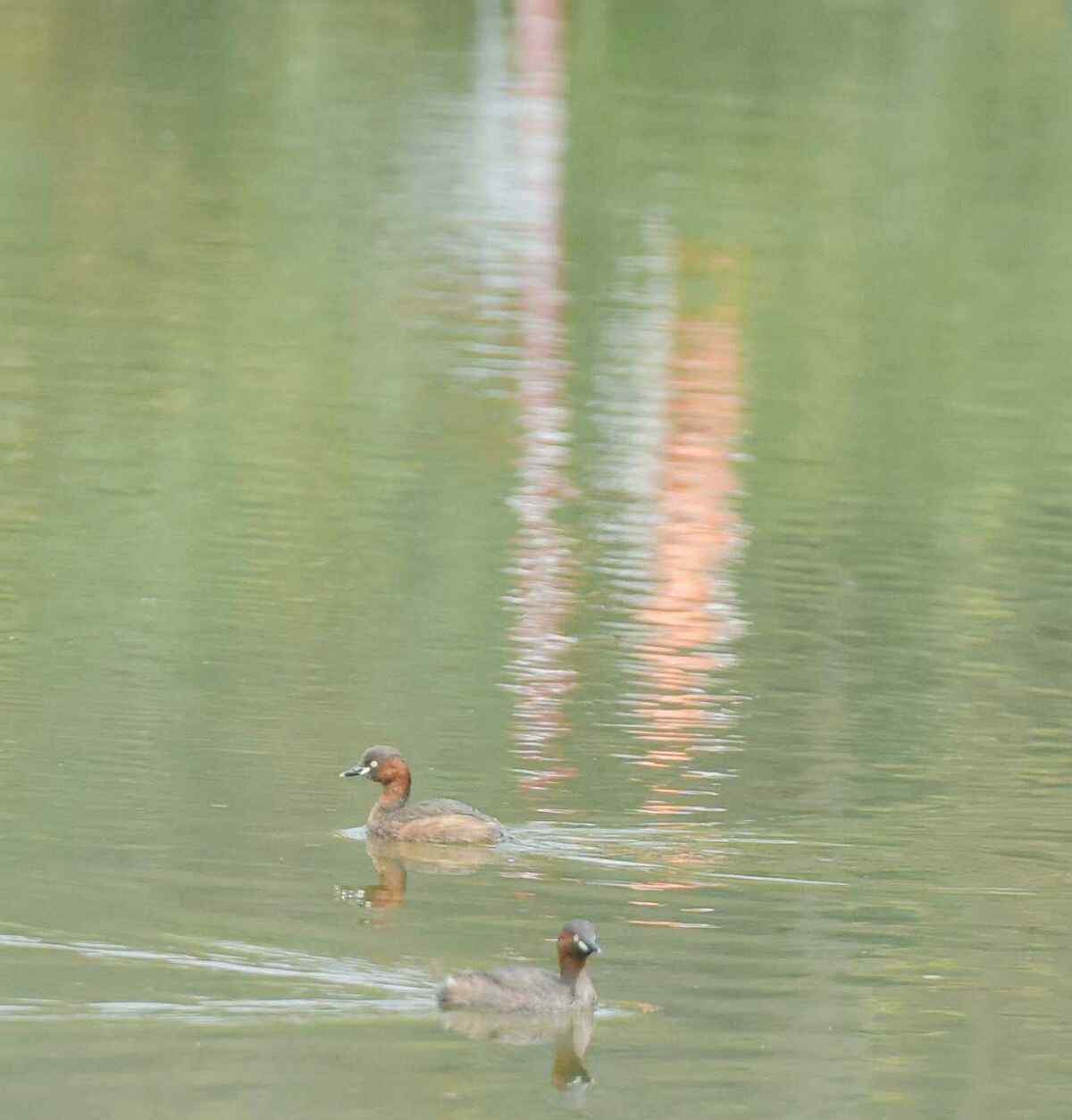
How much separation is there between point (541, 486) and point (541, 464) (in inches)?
27.2

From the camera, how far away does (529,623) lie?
17.0 metres

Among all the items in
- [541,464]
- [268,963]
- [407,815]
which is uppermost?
[268,963]

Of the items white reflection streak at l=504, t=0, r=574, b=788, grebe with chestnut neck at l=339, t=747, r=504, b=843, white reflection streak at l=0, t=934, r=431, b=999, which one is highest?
white reflection streak at l=0, t=934, r=431, b=999

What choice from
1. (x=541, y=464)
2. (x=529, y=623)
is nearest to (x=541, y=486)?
(x=541, y=464)

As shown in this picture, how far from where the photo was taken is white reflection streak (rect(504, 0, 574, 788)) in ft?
51.2

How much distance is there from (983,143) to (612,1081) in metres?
34.8

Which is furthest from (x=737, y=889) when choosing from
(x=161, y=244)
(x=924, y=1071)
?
(x=161, y=244)

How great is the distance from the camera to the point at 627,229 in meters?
33.8

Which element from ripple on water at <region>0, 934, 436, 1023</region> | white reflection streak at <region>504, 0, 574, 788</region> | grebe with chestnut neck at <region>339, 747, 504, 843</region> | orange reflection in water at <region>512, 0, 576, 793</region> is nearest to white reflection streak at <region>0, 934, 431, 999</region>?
ripple on water at <region>0, 934, 436, 1023</region>

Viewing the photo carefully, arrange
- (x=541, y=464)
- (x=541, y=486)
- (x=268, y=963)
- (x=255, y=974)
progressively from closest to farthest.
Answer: (x=255, y=974)
(x=268, y=963)
(x=541, y=486)
(x=541, y=464)

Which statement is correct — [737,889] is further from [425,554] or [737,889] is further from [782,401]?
[782,401]

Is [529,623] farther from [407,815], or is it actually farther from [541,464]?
[541,464]

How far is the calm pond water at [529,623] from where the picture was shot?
1077cm

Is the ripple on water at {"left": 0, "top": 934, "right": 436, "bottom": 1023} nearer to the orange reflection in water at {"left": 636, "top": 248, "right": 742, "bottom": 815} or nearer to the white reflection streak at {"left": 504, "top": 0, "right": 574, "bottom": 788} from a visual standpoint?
the orange reflection in water at {"left": 636, "top": 248, "right": 742, "bottom": 815}
